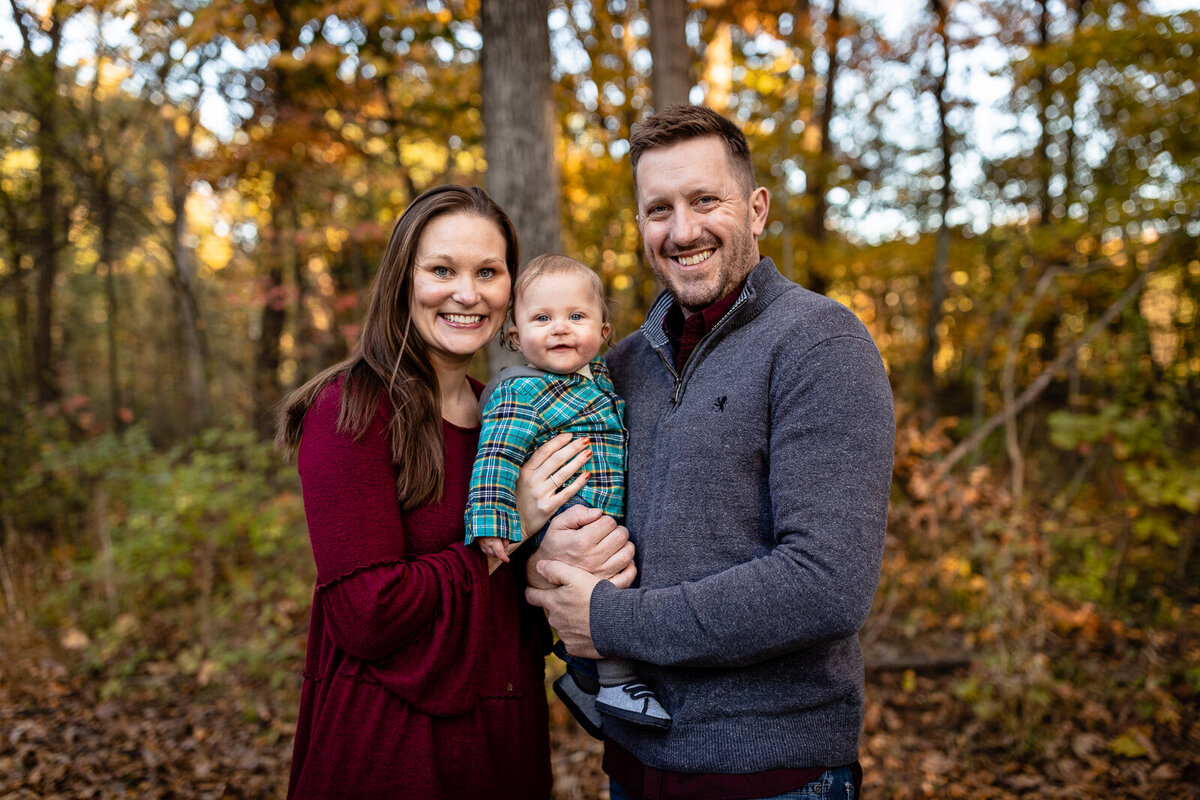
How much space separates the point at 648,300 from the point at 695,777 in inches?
288

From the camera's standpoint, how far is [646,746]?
5.51 feet

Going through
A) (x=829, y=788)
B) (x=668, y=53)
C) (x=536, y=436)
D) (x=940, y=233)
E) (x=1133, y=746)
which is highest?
(x=668, y=53)

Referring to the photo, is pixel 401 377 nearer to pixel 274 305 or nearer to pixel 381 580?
pixel 381 580

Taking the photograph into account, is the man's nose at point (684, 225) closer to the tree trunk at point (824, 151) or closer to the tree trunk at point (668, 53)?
the tree trunk at point (668, 53)

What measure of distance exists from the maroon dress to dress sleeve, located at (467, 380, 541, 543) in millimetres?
91

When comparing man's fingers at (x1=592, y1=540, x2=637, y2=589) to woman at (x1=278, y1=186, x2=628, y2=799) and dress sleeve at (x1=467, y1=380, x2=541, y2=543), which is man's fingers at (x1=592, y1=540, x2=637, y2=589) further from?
dress sleeve at (x1=467, y1=380, x2=541, y2=543)

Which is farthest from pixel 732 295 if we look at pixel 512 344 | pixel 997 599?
pixel 997 599

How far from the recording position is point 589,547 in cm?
182

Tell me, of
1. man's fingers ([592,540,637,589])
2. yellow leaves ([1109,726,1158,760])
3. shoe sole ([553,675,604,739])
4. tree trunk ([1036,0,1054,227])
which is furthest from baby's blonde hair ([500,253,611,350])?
tree trunk ([1036,0,1054,227])

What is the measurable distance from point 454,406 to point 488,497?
0.39m

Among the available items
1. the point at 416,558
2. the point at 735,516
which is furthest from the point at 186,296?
the point at 735,516

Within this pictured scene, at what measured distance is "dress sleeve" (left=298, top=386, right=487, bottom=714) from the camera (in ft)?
5.38

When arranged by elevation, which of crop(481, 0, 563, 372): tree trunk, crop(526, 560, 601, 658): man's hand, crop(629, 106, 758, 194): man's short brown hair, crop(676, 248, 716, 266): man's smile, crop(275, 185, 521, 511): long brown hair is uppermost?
crop(481, 0, 563, 372): tree trunk

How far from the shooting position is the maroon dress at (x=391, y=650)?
5.45ft
